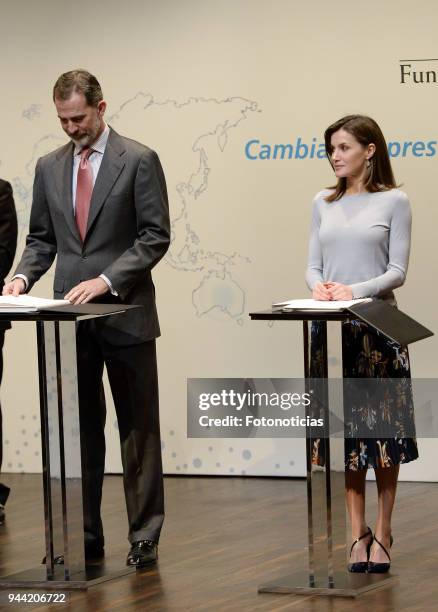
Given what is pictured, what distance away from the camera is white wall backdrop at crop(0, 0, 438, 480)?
607cm

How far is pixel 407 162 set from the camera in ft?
19.9

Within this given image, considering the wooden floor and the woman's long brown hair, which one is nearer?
the wooden floor

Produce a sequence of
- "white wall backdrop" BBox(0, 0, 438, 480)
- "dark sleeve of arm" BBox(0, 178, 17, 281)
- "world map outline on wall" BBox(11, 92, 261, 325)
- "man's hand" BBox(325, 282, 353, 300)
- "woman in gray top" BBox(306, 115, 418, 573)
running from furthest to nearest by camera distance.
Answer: "world map outline on wall" BBox(11, 92, 261, 325)
"white wall backdrop" BBox(0, 0, 438, 480)
"dark sleeve of arm" BBox(0, 178, 17, 281)
"woman in gray top" BBox(306, 115, 418, 573)
"man's hand" BBox(325, 282, 353, 300)

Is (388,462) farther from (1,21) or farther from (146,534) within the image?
(1,21)

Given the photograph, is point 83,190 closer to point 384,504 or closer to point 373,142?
point 373,142

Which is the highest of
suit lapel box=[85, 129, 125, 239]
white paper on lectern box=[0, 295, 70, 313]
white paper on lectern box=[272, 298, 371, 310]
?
suit lapel box=[85, 129, 125, 239]

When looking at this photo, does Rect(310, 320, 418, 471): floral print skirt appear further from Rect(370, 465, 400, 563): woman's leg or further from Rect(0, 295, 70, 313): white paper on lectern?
Rect(0, 295, 70, 313): white paper on lectern

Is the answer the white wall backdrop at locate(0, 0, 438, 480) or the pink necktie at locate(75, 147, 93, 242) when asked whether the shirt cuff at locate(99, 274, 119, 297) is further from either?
the white wall backdrop at locate(0, 0, 438, 480)

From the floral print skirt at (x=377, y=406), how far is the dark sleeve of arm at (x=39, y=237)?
49.9 inches

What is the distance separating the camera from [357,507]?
4328 millimetres

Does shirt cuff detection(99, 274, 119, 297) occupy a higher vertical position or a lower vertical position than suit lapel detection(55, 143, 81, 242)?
lower

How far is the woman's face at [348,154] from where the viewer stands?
14.3ft

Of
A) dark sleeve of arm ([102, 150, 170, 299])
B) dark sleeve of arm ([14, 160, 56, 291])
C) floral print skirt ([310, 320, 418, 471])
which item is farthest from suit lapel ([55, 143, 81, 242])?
floral print skirt ([310, 320, 418, 471])

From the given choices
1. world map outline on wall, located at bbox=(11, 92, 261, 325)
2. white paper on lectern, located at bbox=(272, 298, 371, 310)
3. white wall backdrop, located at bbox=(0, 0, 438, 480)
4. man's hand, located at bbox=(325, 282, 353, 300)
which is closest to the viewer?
white paper on lectern, located at bbox=(272, 298, 371, 310)
